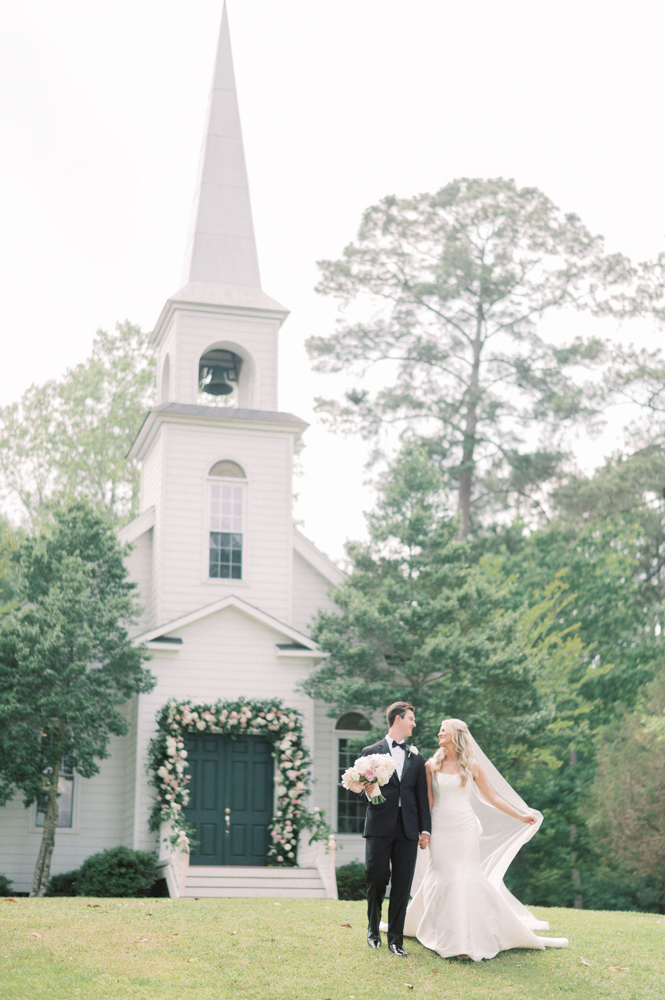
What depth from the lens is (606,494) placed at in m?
30.4

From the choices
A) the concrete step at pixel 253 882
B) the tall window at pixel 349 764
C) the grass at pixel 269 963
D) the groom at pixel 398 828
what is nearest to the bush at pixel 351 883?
the concrete step at pixel 253 882

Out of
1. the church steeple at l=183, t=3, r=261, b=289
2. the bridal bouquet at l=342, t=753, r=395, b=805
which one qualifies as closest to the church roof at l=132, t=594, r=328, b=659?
the church steeple at l=183, t=3, r=261, b=289

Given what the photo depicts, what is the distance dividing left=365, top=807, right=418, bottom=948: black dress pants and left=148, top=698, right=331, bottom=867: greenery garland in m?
9.58

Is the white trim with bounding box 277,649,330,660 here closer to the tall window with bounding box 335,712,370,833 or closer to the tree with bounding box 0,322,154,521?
the tall window with bounding box 335,712,370,833

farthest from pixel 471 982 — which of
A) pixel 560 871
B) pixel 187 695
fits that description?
pixel 560 871

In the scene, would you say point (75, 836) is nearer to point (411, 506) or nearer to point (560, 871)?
point (411, 506)

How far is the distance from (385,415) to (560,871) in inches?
547

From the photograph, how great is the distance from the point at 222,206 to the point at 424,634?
Answer: 9.48m

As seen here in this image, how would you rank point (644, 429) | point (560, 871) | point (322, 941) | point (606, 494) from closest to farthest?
point (322, 941)
point (560, 871)
point (606, 494)
point (644, 429)

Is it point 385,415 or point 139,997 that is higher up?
point 385,415

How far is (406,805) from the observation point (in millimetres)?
9828

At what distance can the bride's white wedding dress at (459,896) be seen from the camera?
989cm

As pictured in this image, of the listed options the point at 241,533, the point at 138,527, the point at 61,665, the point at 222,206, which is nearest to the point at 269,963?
the point at 61,665

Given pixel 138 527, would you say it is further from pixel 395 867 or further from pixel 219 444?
pixel 395 867
